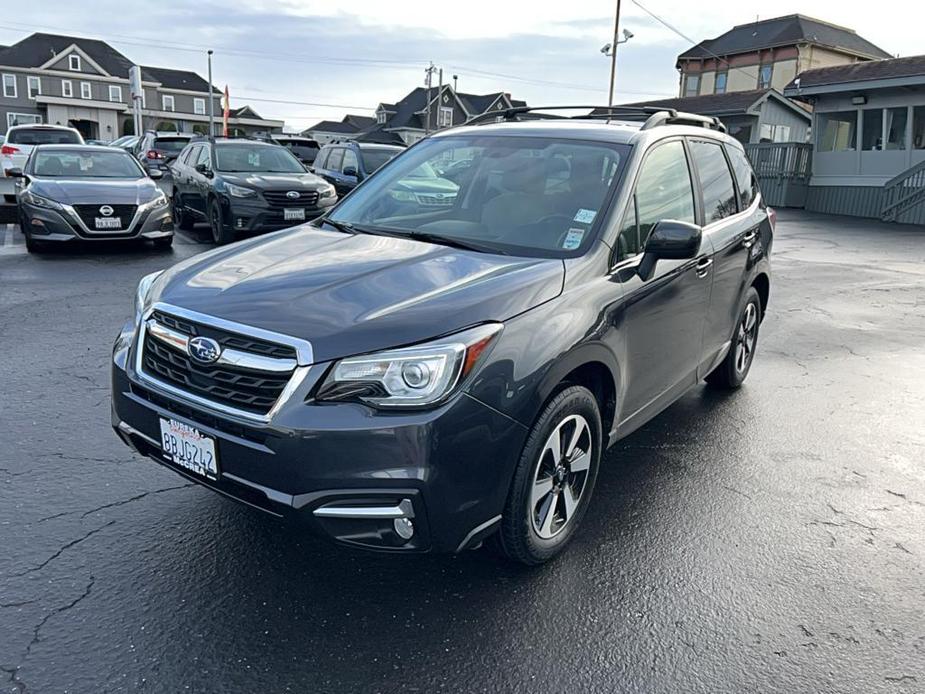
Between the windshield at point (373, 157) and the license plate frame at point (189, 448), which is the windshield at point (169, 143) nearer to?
the windshield at point (373, 157)

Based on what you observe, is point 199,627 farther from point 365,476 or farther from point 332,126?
point 332,126

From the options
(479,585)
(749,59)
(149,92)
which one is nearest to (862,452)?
(479,585)

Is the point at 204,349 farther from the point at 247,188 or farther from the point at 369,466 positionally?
the point at 247,188

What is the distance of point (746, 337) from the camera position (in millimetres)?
5562

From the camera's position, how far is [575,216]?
349cm

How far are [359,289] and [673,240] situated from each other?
1.43 m

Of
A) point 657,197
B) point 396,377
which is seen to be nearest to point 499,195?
point 657,197

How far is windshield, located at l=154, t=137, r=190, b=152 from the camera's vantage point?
74.4 feet

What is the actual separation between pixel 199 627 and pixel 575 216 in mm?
2341

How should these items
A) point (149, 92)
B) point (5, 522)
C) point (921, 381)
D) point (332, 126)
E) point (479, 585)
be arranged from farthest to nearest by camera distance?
point (332, 126)
point (149, 92)
point (921, 381)
point (5, 522)
point (479, 585)

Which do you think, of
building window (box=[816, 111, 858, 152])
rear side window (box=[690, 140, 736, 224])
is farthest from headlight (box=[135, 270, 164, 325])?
building window (box=[816, 111, 858, 152])

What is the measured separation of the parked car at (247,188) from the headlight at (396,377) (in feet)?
30.4

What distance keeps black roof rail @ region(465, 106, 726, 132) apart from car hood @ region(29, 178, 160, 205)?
6.98 meters

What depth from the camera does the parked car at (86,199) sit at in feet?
32.2
